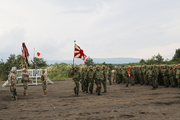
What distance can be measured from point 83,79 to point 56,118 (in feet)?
26.4

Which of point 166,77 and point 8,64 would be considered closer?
point 166,77

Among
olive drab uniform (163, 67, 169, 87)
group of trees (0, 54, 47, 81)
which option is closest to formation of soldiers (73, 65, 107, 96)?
olive drab uniform (163, 67, 169, 87)

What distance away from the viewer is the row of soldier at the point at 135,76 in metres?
12.9

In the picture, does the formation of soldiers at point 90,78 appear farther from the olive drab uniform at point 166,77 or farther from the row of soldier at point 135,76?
the olive drab uniform at point 166,77

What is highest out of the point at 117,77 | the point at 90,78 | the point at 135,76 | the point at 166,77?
the point at 90,78

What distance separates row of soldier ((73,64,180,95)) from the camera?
12.9m

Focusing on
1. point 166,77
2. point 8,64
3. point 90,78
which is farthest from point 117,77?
point 8,64

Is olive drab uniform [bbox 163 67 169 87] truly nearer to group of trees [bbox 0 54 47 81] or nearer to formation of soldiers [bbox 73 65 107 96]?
formation of soldiers [bbox 73 65 107 96]

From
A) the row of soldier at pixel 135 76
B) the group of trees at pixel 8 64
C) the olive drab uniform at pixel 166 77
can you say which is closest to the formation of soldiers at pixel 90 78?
the row of soldier at pixel 135 76

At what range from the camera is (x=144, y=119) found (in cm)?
682

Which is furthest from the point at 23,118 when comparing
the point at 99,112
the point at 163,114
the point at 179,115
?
the point at 179,115

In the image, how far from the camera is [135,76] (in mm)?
21719

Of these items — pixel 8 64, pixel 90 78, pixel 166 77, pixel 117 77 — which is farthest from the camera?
pixel 8 64

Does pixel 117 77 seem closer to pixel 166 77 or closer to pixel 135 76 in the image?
pixel 135 76
